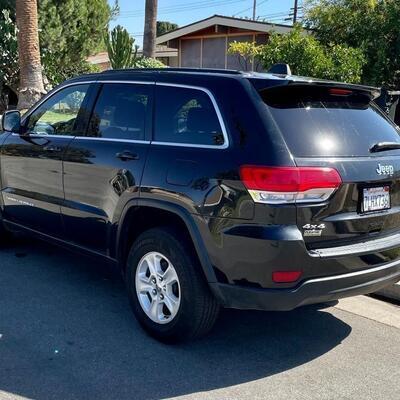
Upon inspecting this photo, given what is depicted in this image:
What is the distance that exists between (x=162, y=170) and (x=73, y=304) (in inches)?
61.4

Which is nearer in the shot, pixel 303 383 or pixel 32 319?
pixel 303 383

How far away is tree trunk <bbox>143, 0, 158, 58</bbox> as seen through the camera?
724 inches

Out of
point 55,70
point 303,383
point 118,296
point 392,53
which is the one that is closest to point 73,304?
point 118,296

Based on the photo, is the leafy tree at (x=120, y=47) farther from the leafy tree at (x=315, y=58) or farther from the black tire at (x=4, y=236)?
the black tire at (x=4, y=236)

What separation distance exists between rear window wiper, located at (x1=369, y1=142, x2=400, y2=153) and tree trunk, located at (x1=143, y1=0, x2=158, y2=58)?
15.4m

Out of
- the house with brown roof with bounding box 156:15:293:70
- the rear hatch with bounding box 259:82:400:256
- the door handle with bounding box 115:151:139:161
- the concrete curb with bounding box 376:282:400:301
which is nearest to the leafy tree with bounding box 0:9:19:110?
the house with brown roof with bounding box 156:15:293:70

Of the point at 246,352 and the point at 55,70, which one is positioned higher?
the point at 55,70

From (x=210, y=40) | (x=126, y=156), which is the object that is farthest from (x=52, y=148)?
(x=210, y=40)

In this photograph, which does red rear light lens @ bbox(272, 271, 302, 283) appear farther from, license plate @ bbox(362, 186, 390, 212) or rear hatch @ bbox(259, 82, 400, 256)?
license plate @ bbox(362, 186, 390, 212)

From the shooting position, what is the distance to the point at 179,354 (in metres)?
3.75

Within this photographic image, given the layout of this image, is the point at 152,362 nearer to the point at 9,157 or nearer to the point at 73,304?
the point at 73,304

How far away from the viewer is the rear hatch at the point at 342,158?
3.31m

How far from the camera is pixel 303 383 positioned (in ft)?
11.2

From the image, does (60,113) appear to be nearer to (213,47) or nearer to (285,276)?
(285,276)
